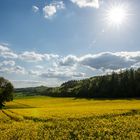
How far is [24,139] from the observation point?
30.0 m

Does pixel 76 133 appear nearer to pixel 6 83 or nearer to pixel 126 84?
pixel 6 83

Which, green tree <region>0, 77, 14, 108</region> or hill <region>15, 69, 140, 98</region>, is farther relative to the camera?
hill <region>15, 69, 140, 98</region>

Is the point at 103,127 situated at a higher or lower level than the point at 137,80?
lower

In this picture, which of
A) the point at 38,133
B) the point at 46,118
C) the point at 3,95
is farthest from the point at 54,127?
the point at 3,95

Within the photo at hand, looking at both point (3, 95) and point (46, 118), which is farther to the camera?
point (3, 95)

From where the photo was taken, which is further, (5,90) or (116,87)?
(116,87)

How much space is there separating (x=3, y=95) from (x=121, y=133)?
78.4 metres

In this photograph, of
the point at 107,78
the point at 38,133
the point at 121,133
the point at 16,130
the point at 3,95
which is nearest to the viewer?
the point at 121,133

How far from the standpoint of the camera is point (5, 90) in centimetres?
10381

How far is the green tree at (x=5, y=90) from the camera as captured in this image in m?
102

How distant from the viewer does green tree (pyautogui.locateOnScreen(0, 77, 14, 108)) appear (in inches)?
4035

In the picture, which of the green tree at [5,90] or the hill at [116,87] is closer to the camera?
the green tree at [5,90]

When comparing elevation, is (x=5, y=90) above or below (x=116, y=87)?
below

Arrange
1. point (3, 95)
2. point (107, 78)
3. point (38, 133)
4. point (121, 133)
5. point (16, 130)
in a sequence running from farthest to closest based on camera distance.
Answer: point (107, 78) < point (3, 95) < point (16, 130) < point (38, 133) < point (121, 133)
